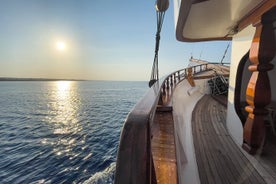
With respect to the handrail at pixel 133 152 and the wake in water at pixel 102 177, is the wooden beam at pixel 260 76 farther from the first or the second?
the wake in water at pixel 102 177

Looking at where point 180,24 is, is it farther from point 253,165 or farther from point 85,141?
point 85,141

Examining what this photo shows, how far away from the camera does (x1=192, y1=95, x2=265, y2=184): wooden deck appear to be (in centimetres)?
179

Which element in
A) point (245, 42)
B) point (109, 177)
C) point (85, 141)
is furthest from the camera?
point (85, 141)

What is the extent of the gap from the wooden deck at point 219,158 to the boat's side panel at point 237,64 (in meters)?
0.13

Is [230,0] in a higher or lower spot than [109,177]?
higher

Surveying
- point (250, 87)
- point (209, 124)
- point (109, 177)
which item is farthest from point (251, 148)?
point (109, 177)

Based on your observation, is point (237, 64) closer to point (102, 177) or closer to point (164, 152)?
point (164, 152)

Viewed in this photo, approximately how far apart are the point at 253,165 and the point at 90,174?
4289 millimetres

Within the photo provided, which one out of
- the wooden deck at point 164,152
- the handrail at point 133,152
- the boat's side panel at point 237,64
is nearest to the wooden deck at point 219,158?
the boat's side panel at point 237,64

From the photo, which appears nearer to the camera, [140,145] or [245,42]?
[140,145]

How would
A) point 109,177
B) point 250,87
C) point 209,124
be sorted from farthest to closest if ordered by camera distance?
point 109,177 < point 209,124 < point 250,87

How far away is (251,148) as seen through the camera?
2215mm

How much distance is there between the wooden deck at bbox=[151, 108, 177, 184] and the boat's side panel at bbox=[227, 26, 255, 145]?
4.03 feet

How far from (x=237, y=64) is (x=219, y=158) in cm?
153
